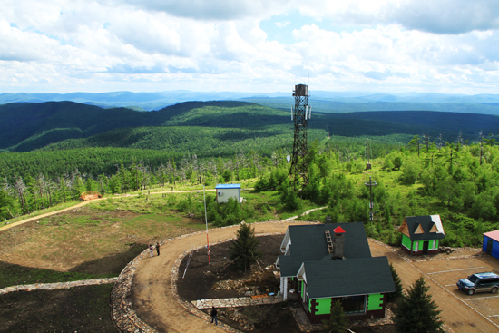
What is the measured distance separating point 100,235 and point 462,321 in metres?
37.1

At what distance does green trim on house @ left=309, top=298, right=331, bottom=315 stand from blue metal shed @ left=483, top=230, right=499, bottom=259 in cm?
2117

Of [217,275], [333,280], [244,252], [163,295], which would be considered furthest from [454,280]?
[163,295]

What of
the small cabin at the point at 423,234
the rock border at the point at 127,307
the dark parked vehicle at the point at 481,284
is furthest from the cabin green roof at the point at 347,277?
the small cabin at the point at 423,234

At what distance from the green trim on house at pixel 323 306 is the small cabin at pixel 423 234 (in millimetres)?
14496

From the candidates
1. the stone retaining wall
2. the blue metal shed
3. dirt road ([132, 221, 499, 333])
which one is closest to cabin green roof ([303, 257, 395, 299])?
dirt road ([132, 221, 499, 333])

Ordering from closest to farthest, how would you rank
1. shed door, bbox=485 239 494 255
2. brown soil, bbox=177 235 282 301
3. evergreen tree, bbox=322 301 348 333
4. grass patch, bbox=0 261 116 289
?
evergreen tree, bbox=322 301 348 333, brown soil, bbox=177 235 282 301, grass patch, bbox=0 261 116 289, shed door, bbox=485 239 494 255

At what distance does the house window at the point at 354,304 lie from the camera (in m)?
21.0

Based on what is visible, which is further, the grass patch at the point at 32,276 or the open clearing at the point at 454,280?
the grass patch at the point at 32,276

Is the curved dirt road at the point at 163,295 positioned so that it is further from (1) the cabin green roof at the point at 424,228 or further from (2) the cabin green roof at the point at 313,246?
(1) the cabin green roof at the point at 424,228

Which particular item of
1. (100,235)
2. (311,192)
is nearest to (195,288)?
(100,235)

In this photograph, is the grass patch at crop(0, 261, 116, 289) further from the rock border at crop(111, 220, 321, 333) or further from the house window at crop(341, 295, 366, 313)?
the house window at crop(341, 295, 366, 313)

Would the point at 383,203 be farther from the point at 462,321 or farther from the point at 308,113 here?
the point at 462,321

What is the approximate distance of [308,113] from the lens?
155 feet

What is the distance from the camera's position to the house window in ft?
68.8
